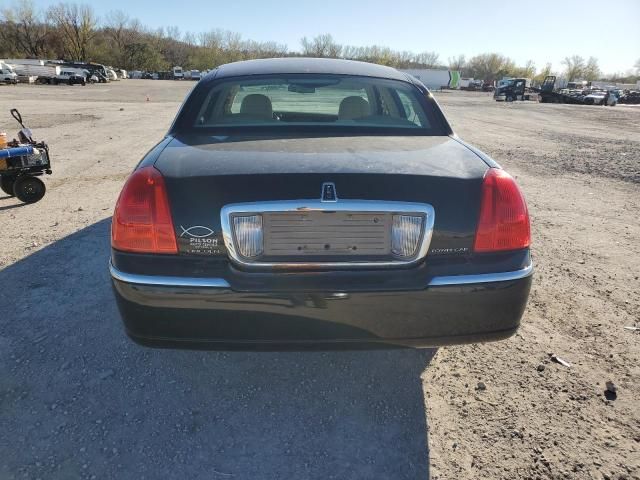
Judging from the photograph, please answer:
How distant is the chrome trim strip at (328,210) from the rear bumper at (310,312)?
11 cm

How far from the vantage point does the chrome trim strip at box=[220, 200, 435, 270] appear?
173 centimetres

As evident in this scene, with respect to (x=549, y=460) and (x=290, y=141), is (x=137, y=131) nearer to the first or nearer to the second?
(x=290, y=141)

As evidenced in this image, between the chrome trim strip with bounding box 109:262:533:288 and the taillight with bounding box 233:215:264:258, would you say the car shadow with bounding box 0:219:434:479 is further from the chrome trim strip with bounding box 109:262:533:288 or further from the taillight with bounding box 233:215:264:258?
the taillight with bounding box 233:215:264:258

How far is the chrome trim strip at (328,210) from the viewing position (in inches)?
68.1

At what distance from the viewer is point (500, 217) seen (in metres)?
1.87

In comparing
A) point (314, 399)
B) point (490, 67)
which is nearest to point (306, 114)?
point (314, 399)

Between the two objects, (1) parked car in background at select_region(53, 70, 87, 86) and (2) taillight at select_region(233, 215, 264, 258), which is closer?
(2) taillight at select_region(233, 215, 264, 258)

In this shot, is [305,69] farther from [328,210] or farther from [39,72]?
[39,72]

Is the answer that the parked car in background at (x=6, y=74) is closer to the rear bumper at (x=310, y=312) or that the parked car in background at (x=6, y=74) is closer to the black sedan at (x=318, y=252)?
the black sedan at (x=318, y=252)

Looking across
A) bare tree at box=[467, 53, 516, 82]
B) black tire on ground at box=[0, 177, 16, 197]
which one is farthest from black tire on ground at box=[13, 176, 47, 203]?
bare tree at box=[467, 53, 516, 82]

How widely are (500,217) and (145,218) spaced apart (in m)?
1.53

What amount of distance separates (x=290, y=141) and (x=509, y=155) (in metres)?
9.29

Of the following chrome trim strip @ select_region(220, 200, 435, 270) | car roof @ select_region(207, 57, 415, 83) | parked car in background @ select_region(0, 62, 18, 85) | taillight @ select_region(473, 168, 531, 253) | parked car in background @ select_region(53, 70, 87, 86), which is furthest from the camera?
parked car in background @ select_region(53, 70, 87, 86)

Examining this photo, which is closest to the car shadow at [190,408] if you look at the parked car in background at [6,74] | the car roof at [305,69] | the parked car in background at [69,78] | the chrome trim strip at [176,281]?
the chrome trim strip at [176,281]
